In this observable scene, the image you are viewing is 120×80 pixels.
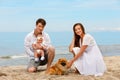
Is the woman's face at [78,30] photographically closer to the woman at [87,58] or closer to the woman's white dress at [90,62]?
the woman at [87,58]

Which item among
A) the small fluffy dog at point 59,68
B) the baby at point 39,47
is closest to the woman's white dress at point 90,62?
the small fluffy dog at point 59,68

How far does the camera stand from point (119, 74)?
27.8 feet

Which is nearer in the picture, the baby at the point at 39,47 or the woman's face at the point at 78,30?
the woman's face at the point at 78,30

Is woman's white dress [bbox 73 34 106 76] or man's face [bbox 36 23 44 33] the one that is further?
man's face [bbox 36 23 44 33]

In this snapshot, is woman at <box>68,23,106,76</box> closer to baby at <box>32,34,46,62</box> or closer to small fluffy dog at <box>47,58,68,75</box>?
small fluffy dog at <box>47,58,68,75</box>

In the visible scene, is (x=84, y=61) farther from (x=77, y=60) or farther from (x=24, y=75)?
(x=24, y=75)

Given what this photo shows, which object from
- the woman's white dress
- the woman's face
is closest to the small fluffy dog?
the woman's white dress

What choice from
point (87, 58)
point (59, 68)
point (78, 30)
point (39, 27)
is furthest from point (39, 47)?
point (87, 58)

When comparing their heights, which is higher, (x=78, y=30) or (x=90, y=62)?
(x=78, y=30)

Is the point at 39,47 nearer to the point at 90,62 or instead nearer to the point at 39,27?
the point at 39,27

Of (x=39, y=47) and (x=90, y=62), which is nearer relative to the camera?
(x=90, y=62)

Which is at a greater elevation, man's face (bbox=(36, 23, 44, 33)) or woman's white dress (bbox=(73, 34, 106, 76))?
man's face (bbox=(36, 23, 44, 33))

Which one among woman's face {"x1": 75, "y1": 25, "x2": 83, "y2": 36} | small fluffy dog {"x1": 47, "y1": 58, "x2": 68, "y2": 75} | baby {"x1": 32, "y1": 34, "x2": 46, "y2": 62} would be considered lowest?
small fluffy dog {"x1": 47, "y1": 58, "x2": 68, "y2": 75}

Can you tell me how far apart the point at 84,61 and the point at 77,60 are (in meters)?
0.16
